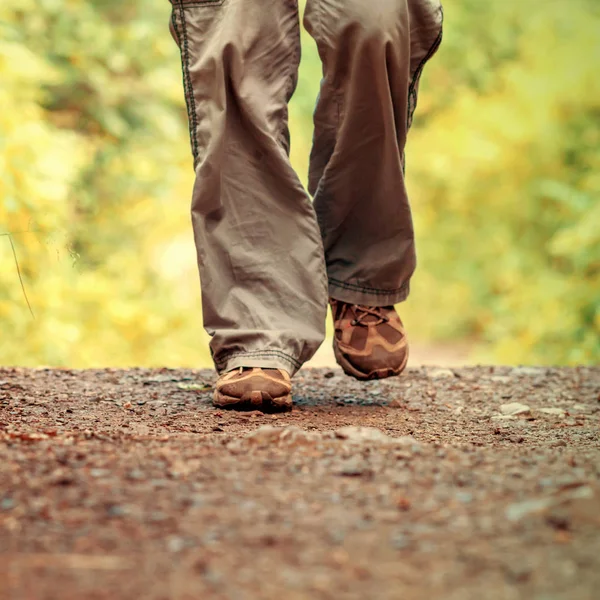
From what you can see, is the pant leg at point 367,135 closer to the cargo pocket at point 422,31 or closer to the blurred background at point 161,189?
the cargo pocket at point 422,31

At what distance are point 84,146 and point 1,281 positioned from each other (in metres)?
2.02

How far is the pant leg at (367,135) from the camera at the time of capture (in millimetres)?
2020

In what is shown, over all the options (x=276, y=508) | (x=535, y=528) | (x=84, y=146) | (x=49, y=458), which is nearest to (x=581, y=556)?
(x=535, y=528)

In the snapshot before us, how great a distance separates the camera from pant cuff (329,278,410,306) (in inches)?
90.0

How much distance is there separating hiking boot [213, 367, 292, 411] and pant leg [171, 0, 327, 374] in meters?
0.02

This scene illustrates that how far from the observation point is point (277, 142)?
6.97 ft

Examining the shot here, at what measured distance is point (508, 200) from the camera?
26.3 feet

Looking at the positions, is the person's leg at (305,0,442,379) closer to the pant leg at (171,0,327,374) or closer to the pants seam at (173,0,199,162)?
the pant leg at (171,0,327,374)

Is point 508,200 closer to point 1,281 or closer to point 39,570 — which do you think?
point 1,281

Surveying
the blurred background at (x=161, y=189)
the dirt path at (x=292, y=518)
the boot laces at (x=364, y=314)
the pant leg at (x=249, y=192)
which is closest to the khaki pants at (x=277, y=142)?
the pant leg at (x=249, y=192)

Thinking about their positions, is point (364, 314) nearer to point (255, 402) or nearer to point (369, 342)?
point (369, 342)

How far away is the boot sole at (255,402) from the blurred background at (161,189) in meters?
1.52

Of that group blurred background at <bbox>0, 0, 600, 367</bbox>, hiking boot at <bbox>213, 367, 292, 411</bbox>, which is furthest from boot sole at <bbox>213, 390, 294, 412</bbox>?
blurred background at <bbox>0, 0, 600, 367</bbox>

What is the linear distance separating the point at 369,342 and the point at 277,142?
0.55m
